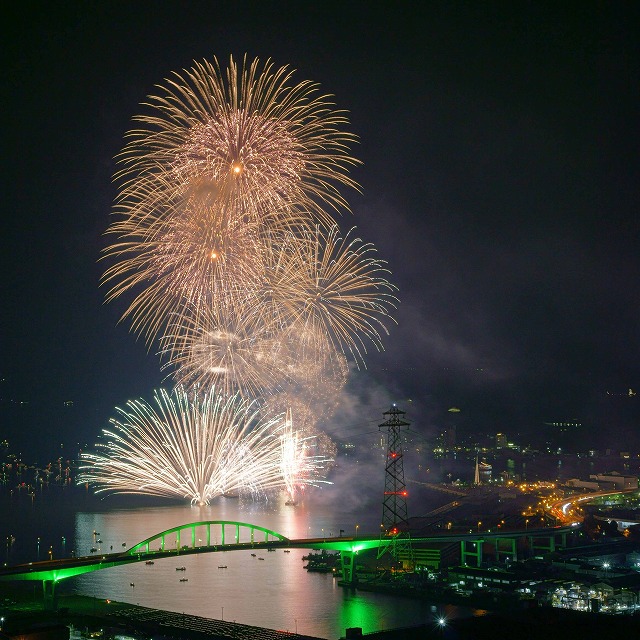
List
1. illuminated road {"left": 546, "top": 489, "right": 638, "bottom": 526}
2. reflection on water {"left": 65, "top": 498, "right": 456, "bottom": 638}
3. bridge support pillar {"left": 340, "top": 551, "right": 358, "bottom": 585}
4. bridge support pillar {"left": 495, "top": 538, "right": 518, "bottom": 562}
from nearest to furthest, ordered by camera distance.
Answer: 1. reflection on water {"left": 65, "top": 498, "right": 456, "bottom": 638}
2. bridge support pillar {"left": 340, "top": 551, "right": 358, "bottom": 585}
3. bridge support pillar {"left": 495, "top": 538, "right": 518, "bottom": 562}
4. illuminated road {"left": 546, "top": 489, "right": 638, "bottom": 526}

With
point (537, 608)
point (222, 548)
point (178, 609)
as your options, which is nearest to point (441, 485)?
point (222, 548)

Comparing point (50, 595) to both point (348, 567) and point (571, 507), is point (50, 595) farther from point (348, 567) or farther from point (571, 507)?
point (571, 507)

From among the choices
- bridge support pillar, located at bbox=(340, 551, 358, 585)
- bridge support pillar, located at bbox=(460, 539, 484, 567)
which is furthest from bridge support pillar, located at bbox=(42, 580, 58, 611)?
bridge support pillar, located at bbox=(460, 539, 484, 567)

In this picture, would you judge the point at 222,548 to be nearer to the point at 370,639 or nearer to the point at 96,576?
the point at 96,576

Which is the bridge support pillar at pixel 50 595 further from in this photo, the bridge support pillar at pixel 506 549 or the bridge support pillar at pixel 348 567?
the bridge support pillar at pixel 506 549

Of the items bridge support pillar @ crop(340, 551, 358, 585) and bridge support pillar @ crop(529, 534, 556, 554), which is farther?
bridge support pillar @ crop(529, 534, 556, 554)

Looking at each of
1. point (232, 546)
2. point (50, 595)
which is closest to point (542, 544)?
point (232, 546)

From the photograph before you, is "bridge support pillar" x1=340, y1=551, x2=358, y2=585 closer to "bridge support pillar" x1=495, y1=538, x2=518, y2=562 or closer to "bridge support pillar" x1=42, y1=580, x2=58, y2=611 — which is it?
"bridge support pillar" x1=495, y1=538, x2=518, y2=562
